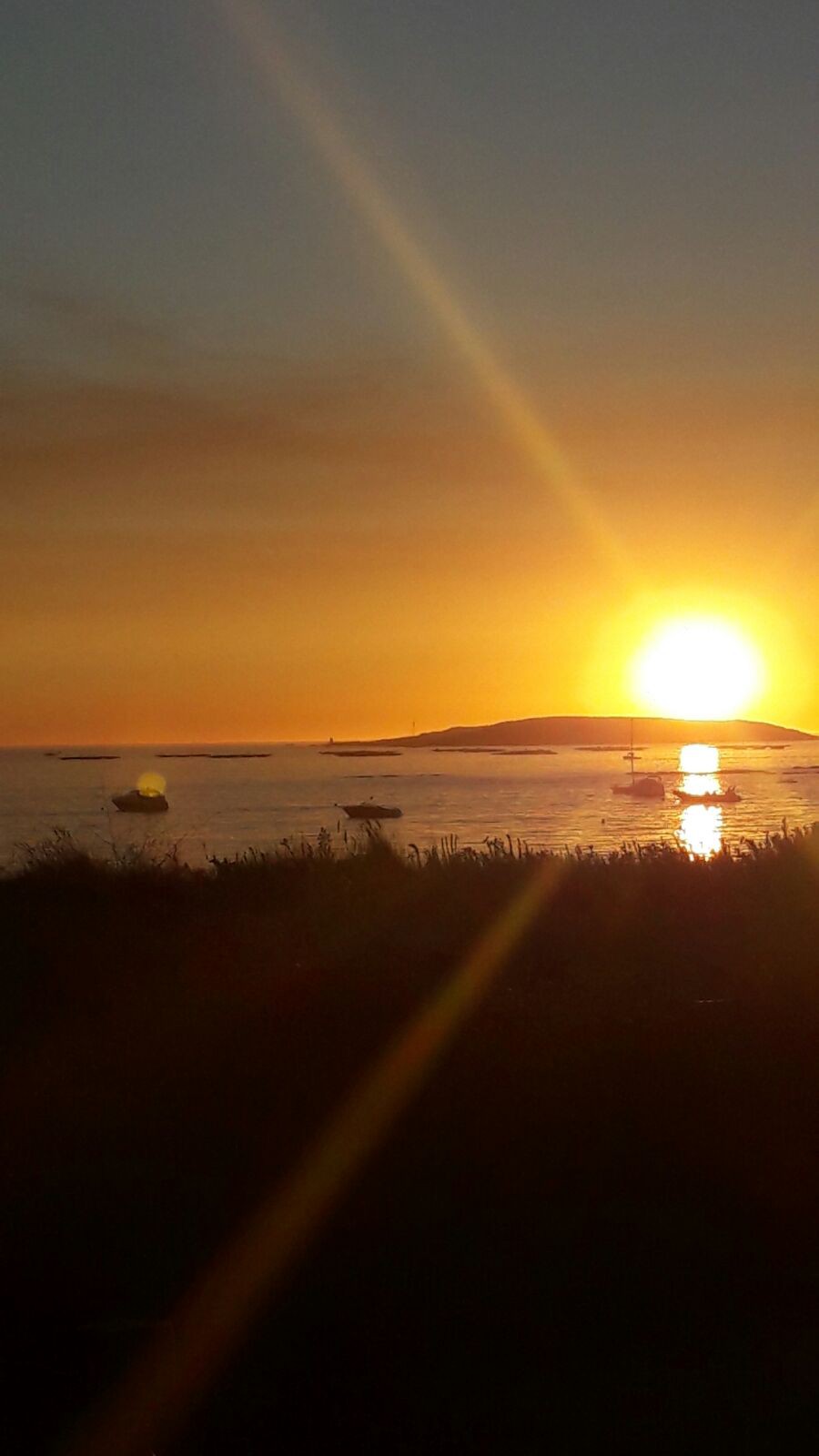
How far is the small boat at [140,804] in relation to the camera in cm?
9425

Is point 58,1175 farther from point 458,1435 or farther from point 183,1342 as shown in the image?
point 458,1435

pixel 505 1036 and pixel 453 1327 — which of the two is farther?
pixel 505 1036

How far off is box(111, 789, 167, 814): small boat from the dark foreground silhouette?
83577 mm

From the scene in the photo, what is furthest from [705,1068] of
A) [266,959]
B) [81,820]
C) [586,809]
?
[586,809]

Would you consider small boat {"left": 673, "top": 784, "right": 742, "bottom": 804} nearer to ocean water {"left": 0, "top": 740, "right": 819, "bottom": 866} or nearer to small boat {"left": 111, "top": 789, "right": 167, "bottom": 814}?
ocean water {"left": 0, "top": 740, "right": 819, "bottom": 866}

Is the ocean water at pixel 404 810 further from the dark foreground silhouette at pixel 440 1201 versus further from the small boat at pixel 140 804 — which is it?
the dark foreground silhouette at pixel 440 1201

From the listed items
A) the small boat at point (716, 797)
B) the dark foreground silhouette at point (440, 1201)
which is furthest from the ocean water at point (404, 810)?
the dark foreground silhouette at point (440, 1201)

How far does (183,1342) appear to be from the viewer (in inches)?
210

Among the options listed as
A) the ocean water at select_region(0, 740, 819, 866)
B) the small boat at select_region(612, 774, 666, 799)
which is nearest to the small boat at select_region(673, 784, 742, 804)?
the ocean water at select_region(0, 740, 819, 866)

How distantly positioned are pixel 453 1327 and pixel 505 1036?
3251mm

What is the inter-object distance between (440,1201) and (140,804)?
8980 centimetres

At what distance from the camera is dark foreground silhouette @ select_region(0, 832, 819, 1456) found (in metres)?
4.98

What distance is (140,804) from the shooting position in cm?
9431

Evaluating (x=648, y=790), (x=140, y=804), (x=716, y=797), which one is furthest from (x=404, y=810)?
(x=648, y=790)
